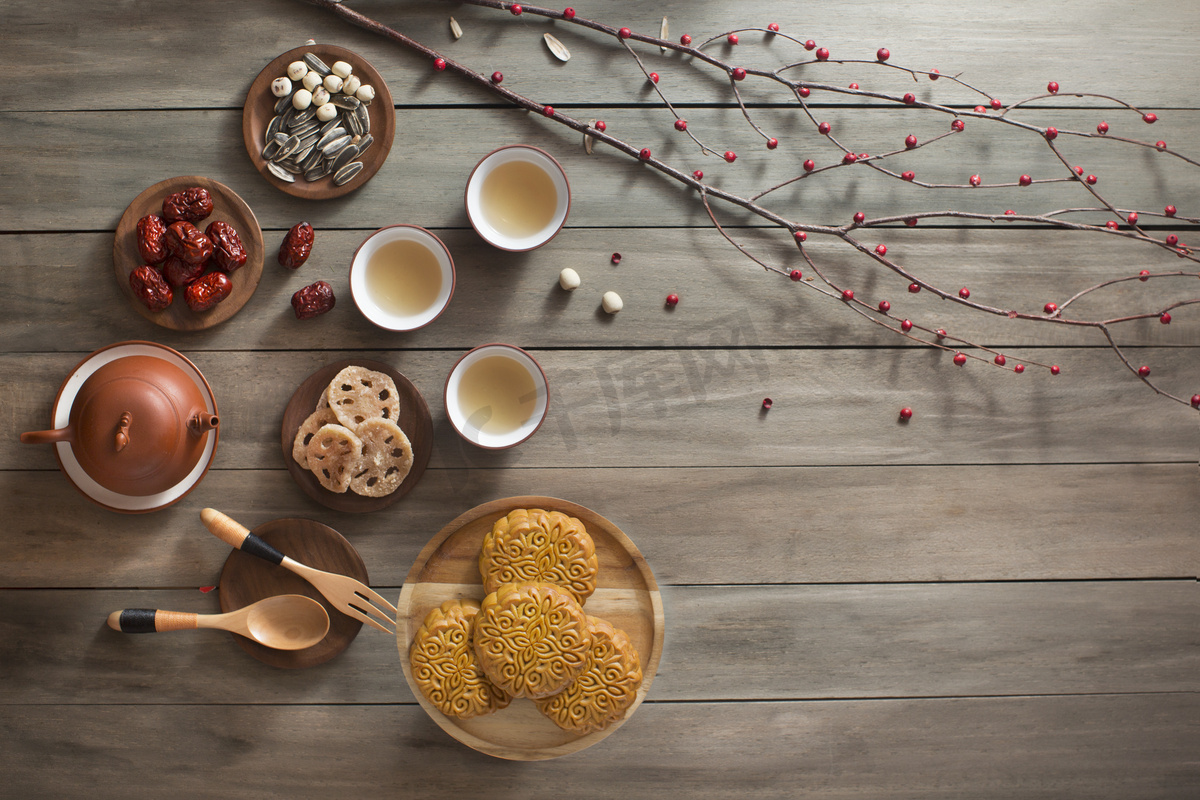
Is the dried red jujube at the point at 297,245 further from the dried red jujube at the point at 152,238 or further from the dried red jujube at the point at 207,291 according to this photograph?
the dried red jujube at the point at 152,238

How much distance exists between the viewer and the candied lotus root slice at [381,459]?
1.47 m

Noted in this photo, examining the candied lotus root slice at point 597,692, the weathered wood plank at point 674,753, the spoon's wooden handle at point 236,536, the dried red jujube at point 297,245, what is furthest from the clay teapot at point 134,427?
the candied lotus root slice at point 597,692

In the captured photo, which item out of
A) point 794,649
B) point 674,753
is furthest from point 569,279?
point 674,753

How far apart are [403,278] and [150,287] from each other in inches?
20.4

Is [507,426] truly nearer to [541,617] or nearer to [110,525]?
[541,617]

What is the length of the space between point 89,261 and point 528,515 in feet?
3.69

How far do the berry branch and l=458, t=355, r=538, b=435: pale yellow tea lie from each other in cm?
55

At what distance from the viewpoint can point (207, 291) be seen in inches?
57.6

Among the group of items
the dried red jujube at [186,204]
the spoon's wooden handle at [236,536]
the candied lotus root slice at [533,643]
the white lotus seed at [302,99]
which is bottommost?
the candied lotus root slice at [533,643]

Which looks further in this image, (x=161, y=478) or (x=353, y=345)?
(x=353, y=345)

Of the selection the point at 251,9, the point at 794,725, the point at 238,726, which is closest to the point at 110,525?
the point at 238,726

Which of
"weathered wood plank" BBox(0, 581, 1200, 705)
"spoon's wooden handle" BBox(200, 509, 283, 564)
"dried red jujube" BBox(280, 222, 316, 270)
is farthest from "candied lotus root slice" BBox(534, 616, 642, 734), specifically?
"dried red jujube" BBox(280, 222, 316, 270)

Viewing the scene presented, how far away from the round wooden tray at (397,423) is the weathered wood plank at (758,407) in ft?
0.15

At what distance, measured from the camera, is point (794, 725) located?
A: 1.59m
